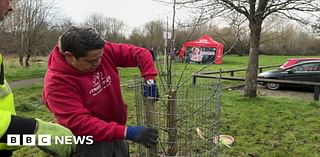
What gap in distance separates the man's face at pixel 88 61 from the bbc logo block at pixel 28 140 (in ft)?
2.23

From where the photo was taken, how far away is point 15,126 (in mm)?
1316

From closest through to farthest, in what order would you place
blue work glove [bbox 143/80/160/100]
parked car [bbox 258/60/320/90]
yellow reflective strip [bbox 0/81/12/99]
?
yellow reflective strip [bbox 0/81/12/99] → blue work glove [bbox 143/80/160/100] → parked car [bbox 258/60/320/90]

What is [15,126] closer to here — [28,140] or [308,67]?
[28,140]

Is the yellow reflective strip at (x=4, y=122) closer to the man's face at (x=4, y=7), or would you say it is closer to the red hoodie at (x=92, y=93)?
the man's face at (x=4, y=7)

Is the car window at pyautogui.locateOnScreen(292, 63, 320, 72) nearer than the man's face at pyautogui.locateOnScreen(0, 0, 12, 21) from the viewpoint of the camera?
No

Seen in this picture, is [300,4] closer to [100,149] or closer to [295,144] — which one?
[295,144]

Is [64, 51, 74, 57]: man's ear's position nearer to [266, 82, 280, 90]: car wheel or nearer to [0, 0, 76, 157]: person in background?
[0, 0, 76, 157]: person in background

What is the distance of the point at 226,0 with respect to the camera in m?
8.69

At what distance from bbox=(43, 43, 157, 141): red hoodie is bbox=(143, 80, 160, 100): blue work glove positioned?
0.04 metres

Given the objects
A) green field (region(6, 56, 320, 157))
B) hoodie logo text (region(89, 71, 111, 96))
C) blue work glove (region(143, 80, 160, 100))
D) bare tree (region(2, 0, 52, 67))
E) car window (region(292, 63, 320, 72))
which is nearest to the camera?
hoodie logo text (region(89, 71, 111, 96))

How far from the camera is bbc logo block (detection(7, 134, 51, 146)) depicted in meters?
1.36

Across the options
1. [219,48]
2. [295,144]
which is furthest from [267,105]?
[219,48]

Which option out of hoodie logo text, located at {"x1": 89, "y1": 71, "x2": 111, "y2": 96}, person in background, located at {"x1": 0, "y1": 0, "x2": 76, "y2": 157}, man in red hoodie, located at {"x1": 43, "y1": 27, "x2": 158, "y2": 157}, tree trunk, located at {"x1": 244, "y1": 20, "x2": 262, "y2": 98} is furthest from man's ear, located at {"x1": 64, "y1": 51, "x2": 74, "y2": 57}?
tree trunk, located at {"x1": 244, "y1": 20, "x2": 262, "y2": 98}

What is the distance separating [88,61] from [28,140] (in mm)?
728
